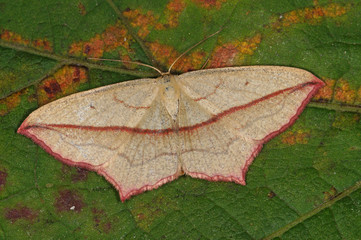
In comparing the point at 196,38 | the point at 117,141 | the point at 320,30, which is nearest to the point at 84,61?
the point at 117,141

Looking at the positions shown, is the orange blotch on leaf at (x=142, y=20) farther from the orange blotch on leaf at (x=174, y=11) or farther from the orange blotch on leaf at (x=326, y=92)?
the orange blotch on leaf at (x=326, y=92)

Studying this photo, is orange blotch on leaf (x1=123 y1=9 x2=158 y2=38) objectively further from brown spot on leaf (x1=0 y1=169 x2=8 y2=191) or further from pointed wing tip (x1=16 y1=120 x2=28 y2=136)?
brown spot on leaf (x1=0 y1=169 x2=8 y2=191)

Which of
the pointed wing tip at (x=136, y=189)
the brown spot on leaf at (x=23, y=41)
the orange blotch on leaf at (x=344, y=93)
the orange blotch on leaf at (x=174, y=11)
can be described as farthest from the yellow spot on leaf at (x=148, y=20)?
the orange blotch on leaf at (x=344, y=93)

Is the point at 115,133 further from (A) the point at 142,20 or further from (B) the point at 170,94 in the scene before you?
(A) the point at 142,20

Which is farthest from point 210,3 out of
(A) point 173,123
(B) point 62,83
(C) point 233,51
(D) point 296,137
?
(B) point 62,83

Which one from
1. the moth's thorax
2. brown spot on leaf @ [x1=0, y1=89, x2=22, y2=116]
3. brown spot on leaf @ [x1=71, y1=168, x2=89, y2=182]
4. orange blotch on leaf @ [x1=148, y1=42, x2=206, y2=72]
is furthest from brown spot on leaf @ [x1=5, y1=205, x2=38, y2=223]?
orange blotch on leaf @ [x1=148, y1=42, x2=206, y2=72]

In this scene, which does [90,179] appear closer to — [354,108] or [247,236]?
[247,236]
